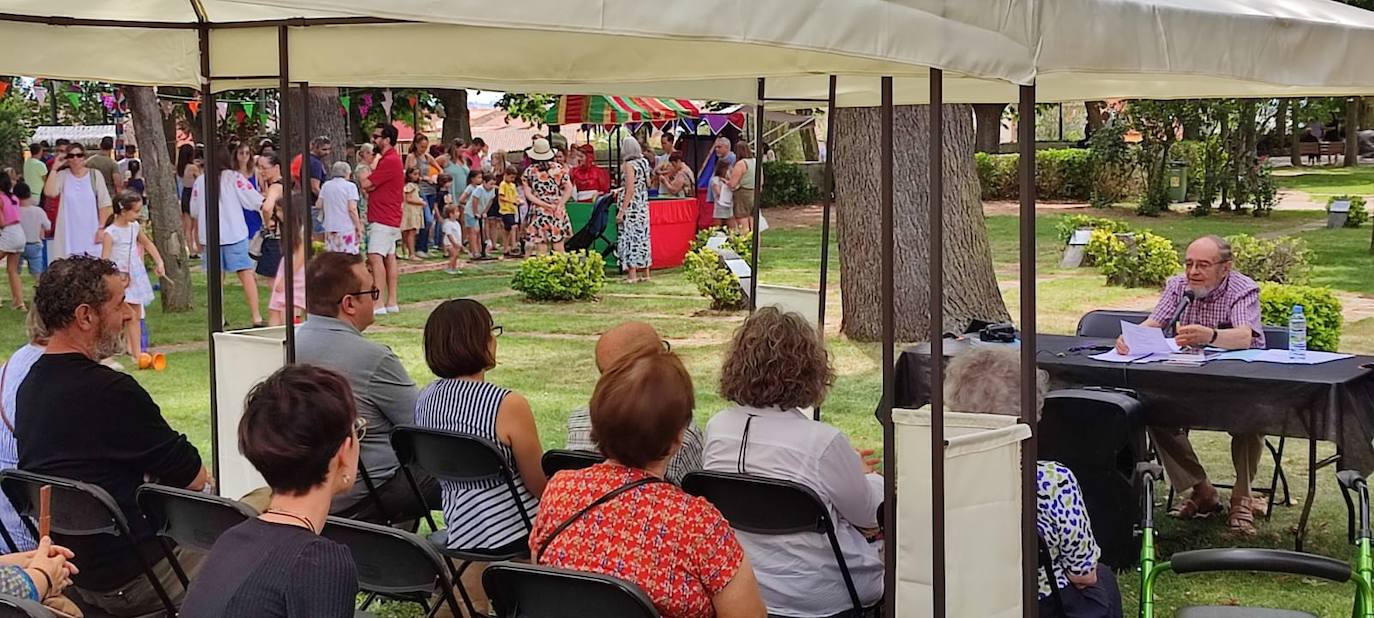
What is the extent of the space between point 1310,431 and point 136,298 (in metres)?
8.45

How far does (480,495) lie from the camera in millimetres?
4211

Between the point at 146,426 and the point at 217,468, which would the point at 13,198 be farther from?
the point at 146,426

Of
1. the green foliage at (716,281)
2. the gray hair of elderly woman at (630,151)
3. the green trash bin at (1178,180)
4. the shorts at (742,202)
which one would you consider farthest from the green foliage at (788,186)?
the green foliage at (716,281)

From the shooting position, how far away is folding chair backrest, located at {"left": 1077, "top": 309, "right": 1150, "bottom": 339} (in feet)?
22.5

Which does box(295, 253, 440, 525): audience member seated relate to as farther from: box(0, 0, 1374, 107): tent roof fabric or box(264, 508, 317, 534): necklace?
box(264, 508, 317, 534): necklace

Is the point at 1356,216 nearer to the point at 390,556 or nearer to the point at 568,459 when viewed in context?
the point at 568,459

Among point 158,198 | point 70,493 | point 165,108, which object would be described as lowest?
point 70,493

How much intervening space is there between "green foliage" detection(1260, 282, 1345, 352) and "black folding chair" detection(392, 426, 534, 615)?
639 cm

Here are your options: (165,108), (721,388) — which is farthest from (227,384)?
(165,108)

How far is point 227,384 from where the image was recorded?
544 centimetres

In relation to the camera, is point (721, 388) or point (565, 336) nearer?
point (721, 388)

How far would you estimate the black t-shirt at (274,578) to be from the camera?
2344 mm

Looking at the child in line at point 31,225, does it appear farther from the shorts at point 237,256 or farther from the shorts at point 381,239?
the shorts at point 381,239

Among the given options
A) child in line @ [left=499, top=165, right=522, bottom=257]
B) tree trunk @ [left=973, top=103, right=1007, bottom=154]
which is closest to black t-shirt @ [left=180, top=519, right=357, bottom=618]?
child in line @ [left=499, top=165, right=522, bottom=257]
